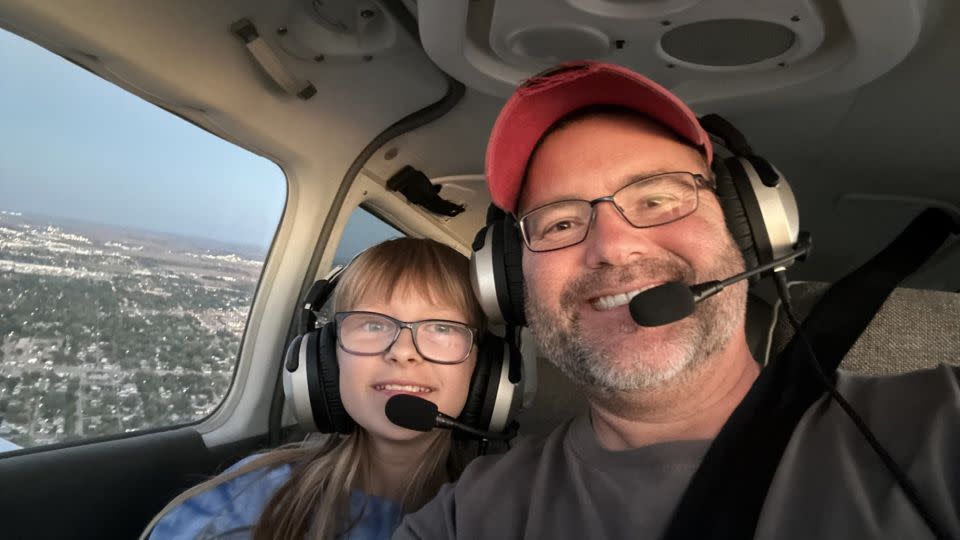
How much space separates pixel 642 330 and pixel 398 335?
2.15 ft

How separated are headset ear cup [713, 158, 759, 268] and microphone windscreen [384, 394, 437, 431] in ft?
2.32

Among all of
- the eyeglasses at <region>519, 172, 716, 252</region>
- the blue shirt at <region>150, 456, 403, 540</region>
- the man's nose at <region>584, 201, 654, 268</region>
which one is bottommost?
the blue shirt at <region>150, 456, 403, 540</region>

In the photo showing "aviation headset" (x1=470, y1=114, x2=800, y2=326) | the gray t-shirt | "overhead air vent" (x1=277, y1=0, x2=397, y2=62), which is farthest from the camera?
"overhead air vent" (x1=277, y1=0, x2=397, y2=62)

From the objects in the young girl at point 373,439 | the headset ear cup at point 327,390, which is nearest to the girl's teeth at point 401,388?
the young girl at point 373,439

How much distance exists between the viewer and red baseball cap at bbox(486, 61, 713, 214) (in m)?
1.21

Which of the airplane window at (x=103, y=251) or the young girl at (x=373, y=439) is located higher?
the airplane window at (x=103, y=251)

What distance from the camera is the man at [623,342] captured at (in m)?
0.96

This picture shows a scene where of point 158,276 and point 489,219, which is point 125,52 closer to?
point 158,276

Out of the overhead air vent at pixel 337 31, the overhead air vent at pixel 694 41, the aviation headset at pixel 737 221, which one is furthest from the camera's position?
the overhead air vent at pixel 337 31

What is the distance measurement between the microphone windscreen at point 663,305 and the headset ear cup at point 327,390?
32.1 inches

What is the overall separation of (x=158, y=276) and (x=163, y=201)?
0.22 m

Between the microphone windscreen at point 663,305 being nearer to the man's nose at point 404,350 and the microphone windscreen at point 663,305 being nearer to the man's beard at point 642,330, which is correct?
the man's beard at point 642,330

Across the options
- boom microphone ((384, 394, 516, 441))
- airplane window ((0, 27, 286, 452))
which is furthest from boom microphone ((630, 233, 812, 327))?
airplane window ((0, 27, 286, 452))

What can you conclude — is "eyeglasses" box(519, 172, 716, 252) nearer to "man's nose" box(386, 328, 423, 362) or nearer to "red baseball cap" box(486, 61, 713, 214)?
"red baseball cap" box(486, 61, 713, 214)
